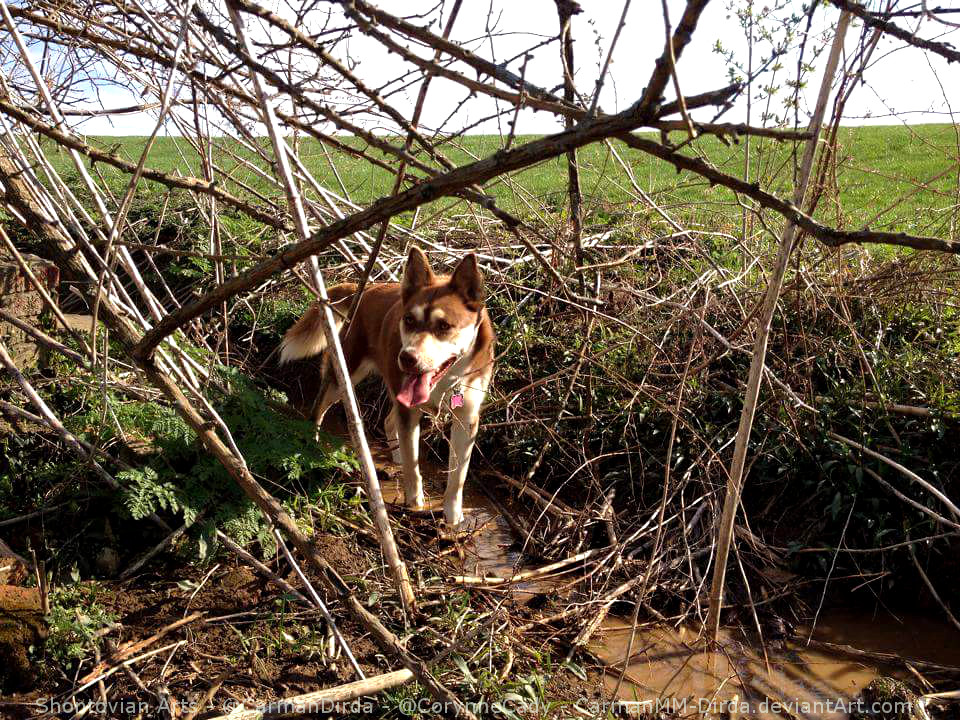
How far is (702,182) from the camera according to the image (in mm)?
4930

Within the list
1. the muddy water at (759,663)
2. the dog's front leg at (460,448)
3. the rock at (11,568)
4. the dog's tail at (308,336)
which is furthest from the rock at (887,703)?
the dog's tail at (308,336)

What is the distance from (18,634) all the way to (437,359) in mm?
2324

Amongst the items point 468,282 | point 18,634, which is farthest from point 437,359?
point 18,634

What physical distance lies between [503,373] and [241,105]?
274 cm

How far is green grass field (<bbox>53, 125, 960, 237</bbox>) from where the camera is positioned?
4.38 metres

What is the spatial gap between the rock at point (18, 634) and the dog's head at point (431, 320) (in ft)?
6.73

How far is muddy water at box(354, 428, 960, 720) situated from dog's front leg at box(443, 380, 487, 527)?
0.34 meters

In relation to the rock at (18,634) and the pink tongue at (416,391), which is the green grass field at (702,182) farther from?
the rock at (18,634)

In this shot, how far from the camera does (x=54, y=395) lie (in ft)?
13.7

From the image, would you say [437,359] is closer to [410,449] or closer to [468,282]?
[468,282]

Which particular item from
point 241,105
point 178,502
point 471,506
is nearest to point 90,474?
point 178,502

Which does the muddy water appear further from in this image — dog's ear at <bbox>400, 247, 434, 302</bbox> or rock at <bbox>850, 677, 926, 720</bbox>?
dog's ear at <bbox>400, 247, 434, 302</bbox>

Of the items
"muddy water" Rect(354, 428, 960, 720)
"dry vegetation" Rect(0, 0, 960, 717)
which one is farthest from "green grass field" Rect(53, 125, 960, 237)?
"muddy water" Rect(354, 428, 960, 720)

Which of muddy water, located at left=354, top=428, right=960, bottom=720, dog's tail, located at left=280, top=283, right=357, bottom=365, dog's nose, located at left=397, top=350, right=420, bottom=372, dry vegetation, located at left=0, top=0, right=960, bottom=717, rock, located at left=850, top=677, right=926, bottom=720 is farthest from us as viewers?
dog's tail, located at left=280, top=283, right=357, bottom=365
